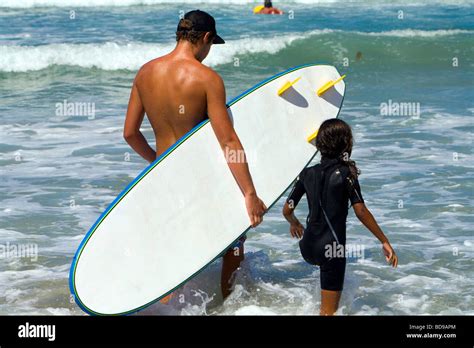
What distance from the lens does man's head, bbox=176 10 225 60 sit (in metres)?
3.72

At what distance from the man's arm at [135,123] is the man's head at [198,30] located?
14.9 inches

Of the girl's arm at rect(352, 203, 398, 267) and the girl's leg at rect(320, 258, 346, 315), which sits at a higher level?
the girl's arm at rect(352, 203, 398, 267)

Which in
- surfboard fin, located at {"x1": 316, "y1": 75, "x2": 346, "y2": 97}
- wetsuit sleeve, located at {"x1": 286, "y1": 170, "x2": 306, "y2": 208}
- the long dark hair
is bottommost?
wetsuit sleeve, located at {"x1": 286, "y1": 170, "x2": 306, "y2": 208}

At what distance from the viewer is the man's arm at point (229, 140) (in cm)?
368

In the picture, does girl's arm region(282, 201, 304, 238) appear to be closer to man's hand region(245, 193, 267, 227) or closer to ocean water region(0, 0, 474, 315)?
man's hand region(245, 193, 267, 227)

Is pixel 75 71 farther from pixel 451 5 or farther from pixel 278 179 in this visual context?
pixel 451 5

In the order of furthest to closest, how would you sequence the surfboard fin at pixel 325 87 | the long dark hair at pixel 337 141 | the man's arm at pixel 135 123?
the surfboard fin at pixel 325 87
the man's arm at pixel 135 123
the long dark hair at pixel 337 141

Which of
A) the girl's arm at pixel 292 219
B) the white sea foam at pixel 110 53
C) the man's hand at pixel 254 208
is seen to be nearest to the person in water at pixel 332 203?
the girl's arm at pixel 292 219

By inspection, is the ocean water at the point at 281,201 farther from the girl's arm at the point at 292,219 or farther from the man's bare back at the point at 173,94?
the man's bare back at the point at 173,94

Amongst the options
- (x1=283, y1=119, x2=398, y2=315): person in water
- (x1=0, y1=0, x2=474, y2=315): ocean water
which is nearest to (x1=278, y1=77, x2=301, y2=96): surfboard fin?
(x1=283, y1=119, x2=398, y2=315): person in water

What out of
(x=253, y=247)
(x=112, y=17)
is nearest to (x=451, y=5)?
(x=112, y=17)

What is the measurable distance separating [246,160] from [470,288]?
1711mm

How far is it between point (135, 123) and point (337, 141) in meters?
1.07

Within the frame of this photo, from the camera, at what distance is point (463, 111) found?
31.2ft
